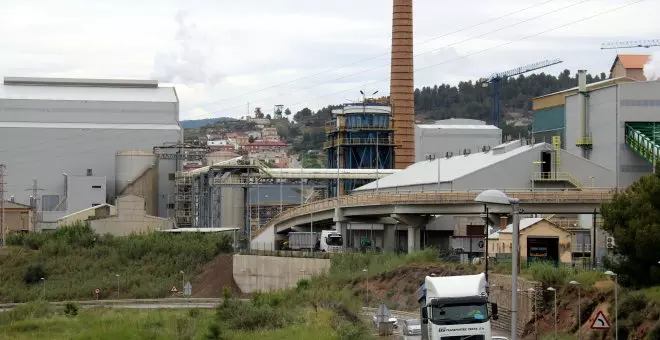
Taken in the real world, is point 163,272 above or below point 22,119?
below

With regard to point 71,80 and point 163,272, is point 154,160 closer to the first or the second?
point 71,80

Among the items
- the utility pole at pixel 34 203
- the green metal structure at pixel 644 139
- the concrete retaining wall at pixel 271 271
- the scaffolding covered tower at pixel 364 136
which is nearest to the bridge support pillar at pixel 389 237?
the concrete retaining wall at pixel 271 271

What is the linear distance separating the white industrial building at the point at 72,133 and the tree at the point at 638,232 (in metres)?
82.9

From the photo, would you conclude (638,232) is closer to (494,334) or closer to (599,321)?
(494,334)

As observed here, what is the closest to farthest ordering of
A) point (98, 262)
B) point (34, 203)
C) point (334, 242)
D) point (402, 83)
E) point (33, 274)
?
point (334, 242) → point (33, 274) → point (98, 262) → point (34, 203) → point (402, 83)

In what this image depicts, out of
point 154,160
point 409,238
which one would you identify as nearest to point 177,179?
point 154,160

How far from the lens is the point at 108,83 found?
13912 cm

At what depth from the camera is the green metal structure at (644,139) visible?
8269 centimetres

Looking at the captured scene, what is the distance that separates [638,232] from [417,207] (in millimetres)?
35608

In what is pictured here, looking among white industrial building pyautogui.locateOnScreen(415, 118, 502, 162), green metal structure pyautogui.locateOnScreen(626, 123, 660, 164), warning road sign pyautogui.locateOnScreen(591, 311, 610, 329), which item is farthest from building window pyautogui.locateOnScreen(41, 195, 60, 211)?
warning road sign pyautogui.locateOnScreen(591, 311, 610, 329)

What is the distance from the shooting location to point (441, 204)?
79.4m

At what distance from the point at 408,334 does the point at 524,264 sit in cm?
1441

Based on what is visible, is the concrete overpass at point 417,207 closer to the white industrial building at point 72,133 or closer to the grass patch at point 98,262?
the grass patch at point 98,262

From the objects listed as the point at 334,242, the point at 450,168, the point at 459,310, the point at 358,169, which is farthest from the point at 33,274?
the point at 459,310
